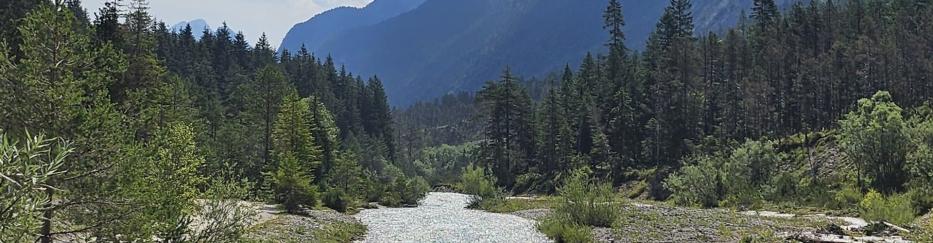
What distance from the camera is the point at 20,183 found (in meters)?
5.43

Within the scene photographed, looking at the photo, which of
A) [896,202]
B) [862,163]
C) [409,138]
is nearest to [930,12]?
[862,163]

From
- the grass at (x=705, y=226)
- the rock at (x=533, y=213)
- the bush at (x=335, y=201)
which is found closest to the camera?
the grass at (x=705, y=226)

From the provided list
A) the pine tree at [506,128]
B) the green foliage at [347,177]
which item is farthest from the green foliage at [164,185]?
the pine tree at [506,128]

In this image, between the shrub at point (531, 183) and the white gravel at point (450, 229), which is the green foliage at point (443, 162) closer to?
the shrub at point (531, 183)

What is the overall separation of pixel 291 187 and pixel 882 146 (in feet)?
132

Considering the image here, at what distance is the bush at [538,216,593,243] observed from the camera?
3039 cm

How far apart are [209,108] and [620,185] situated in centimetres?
5802

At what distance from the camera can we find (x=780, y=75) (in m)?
84.9

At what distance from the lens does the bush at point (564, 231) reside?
3039 centimetres

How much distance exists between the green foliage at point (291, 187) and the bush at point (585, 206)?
1976cm

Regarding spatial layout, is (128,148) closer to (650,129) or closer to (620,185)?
(620,185)

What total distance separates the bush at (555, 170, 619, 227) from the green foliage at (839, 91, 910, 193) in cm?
1926

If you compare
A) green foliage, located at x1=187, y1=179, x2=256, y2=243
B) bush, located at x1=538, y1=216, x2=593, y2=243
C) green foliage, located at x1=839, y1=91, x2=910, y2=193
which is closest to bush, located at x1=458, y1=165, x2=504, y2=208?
bush, located at x1=538, y1=216, x2=593, y2=243

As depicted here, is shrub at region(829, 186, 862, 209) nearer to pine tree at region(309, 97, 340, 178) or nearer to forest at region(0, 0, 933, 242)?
forest at region(0, 0, 933, 242)
